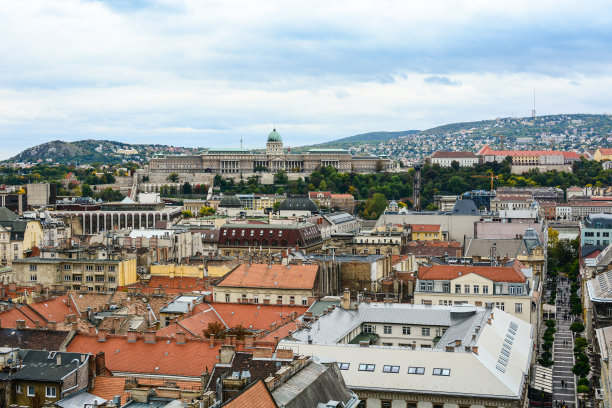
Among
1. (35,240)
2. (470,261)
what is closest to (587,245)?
(470,261)

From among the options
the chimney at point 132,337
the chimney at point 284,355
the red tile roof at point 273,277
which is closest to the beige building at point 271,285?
the red tile roof at point 273,277

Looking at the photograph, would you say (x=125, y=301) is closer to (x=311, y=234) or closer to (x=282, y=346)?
(x=282, y=346)

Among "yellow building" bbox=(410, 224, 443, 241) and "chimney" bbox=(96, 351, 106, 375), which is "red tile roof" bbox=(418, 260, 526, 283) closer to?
"chimney" bbox=(96, 351, 106, 375)

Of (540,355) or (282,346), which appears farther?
(540,355)

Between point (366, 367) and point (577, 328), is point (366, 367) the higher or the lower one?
the higher one

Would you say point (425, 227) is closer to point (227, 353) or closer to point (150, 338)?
point (150, 338)

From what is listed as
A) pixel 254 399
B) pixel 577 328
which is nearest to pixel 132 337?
pixel 254 399

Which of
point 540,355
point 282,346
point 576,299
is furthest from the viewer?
point 576,299
